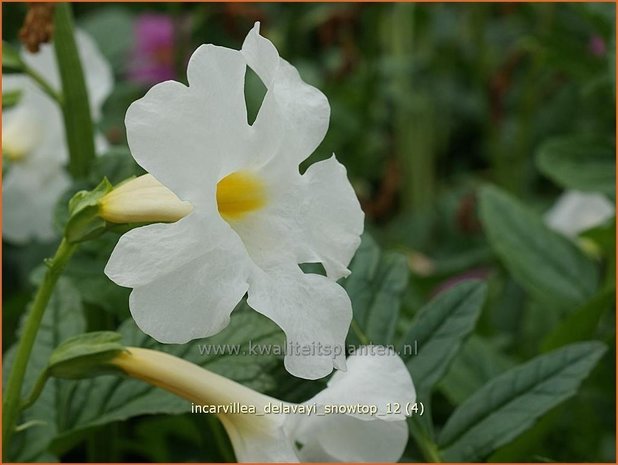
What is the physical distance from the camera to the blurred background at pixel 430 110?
3.52 feet

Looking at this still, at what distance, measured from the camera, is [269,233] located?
550 millimetres

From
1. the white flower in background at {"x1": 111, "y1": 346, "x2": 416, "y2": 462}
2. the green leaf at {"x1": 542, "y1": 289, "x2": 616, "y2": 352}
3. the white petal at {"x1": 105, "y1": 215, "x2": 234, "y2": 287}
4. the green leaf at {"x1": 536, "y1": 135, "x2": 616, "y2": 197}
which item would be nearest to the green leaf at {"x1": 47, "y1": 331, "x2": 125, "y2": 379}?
the white flower in background at {"x1": 111, "y1": 346, "x2": 416, "y2": 462}

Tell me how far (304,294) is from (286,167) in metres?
0.07

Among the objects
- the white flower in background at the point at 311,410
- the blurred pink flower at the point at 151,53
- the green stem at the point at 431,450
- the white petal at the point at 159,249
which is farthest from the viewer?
the blurred pink flower at the point at 151,53

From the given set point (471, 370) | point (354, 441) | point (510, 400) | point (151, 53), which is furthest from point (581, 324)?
point (151, 53)

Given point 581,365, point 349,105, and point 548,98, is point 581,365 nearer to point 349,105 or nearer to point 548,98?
point 349,105

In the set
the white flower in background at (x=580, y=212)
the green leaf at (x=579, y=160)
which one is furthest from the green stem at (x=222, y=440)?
the white flower in background at (x=580, y=212)

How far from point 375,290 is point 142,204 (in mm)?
238

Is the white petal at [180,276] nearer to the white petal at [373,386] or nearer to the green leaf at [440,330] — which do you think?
the white petal at [373,386]

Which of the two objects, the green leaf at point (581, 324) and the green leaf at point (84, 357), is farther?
the green leaf at point (581, 324)

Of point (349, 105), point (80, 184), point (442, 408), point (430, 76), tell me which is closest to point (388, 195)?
point (349, 105)

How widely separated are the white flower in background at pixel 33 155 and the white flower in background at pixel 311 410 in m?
0.42

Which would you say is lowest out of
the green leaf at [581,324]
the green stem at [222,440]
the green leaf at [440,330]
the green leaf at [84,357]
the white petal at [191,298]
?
the green leaf at [581,324]

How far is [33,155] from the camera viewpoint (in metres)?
1.01
